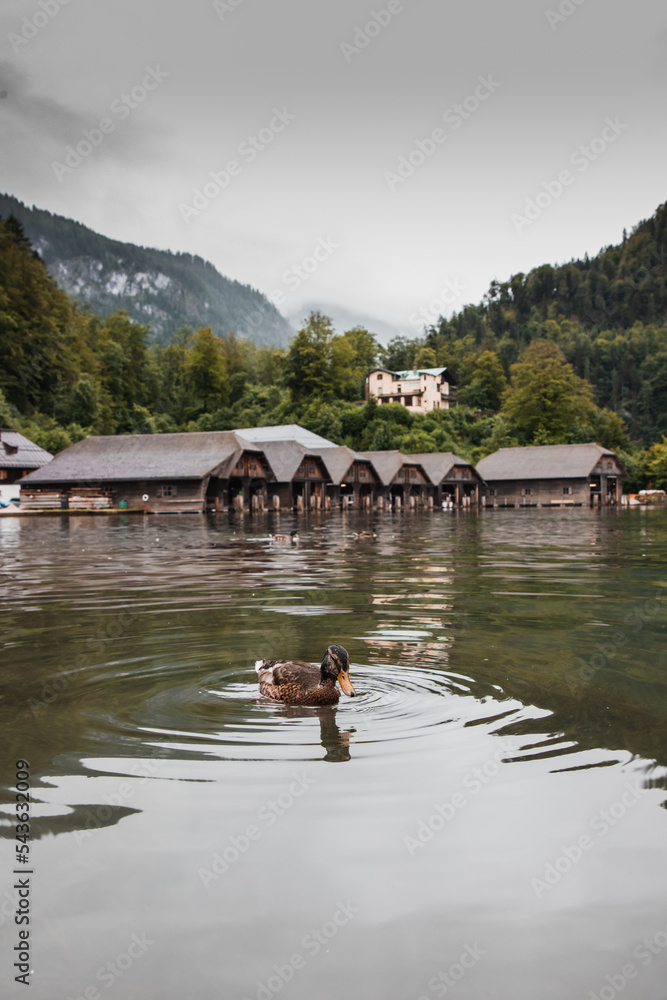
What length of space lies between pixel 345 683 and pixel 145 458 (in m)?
58.7

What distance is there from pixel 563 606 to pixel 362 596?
3304 millimetres

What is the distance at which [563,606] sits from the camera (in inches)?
499

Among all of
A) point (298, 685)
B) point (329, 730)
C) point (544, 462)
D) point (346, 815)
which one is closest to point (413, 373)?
point (544, 462)

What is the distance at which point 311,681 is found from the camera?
7062 mm

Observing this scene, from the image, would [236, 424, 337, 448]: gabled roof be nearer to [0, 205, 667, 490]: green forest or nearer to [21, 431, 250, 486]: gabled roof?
[0, 205, 667, 490]: green forest

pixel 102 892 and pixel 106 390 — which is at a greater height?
pixel 106 390

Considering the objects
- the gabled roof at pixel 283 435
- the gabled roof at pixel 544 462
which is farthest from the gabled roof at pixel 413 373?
the gabled roof at pixel 283 435

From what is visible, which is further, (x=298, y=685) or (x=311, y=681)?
(x=311, y=681)

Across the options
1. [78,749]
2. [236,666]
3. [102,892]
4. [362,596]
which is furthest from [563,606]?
[102,892]

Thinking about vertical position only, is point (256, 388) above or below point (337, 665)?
above

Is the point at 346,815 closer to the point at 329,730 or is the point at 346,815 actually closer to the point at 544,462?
the point at 329,730

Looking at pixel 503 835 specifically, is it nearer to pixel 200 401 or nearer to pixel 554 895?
pixel 554 895

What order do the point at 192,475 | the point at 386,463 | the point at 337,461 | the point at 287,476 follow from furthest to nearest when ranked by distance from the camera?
1. the point at 386,463
2. the point at 337,461
3. the point at 287,476
4. the point at 192,475

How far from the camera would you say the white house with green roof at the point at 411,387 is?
126 m
